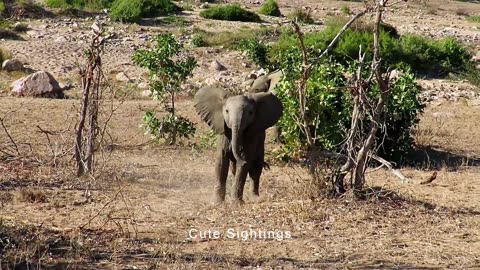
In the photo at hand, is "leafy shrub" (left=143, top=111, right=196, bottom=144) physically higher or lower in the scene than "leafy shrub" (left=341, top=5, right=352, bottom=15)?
lower

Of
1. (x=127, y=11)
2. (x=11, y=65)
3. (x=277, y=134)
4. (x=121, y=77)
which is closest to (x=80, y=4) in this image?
(x=127, y=11)

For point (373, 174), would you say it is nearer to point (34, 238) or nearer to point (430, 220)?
point (430, 220)

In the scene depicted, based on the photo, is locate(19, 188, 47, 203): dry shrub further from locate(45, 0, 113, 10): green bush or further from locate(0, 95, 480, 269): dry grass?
locate(45, 0, 113, 10): green bush

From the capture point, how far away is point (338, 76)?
36.5 ft

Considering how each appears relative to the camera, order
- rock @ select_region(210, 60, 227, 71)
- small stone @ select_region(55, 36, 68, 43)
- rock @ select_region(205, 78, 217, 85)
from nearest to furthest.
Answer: rock @ select_region(205, 78, 217, 85)
rock @ select_region(210, 60, 227, 71)
small stone @ select_region(55, 36, 68, 43)

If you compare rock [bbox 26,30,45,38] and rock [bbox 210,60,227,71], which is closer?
rock [bbox 210,60,227,71]

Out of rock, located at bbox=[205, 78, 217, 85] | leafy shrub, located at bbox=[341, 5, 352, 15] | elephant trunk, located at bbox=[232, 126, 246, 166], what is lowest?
rock, located at bbox=[205, 78, 217, 85]

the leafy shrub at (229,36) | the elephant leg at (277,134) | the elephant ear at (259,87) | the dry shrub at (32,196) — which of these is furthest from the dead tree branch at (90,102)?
the leafy shrub at (229,36)

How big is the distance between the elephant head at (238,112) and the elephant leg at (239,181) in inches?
4.2

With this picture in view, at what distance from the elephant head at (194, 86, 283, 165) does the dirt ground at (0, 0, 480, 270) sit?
0.68 m

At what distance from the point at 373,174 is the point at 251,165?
2.29m

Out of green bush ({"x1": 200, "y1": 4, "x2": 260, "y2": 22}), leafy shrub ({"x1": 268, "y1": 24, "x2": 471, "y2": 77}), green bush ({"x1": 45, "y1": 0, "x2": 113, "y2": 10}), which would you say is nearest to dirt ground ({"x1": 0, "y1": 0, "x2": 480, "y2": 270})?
leafy shrub ({"x1": 268, "y1": 24, "x2": 471, "y2": 77})

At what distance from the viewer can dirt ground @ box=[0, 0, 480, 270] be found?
6250 mm

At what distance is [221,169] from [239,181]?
0.27m
